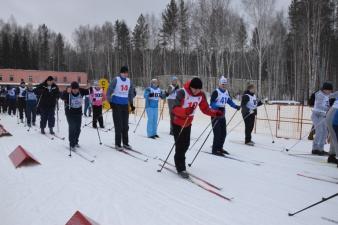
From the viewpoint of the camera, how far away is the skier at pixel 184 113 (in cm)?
581

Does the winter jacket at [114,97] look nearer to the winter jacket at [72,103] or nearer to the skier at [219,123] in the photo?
the winter jacket at [72,103]

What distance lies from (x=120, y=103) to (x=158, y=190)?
376 centimetres

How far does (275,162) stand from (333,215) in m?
3.14

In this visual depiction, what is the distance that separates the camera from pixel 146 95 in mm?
10938

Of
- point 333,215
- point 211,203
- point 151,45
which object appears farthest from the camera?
point 151,45

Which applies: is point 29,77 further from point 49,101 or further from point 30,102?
point 49,101

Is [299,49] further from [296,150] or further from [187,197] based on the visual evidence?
[187,197]

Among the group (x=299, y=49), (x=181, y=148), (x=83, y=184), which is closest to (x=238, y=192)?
(x=181, y=148)

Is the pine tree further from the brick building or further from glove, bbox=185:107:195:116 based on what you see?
glove, bbox=185:107:195:116

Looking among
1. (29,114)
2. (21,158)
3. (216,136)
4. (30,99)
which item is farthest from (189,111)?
(29,114)

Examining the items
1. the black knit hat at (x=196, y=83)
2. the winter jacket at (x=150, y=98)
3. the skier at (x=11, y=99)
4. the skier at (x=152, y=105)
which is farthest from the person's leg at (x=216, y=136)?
the skier at (x=11, y=99)

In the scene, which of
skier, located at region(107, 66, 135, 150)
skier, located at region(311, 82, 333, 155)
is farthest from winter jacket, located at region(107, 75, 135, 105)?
skier, located at region(311, 82, 333, 155)

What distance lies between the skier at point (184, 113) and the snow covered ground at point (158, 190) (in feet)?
1.13

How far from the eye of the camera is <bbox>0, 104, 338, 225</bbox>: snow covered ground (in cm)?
415
